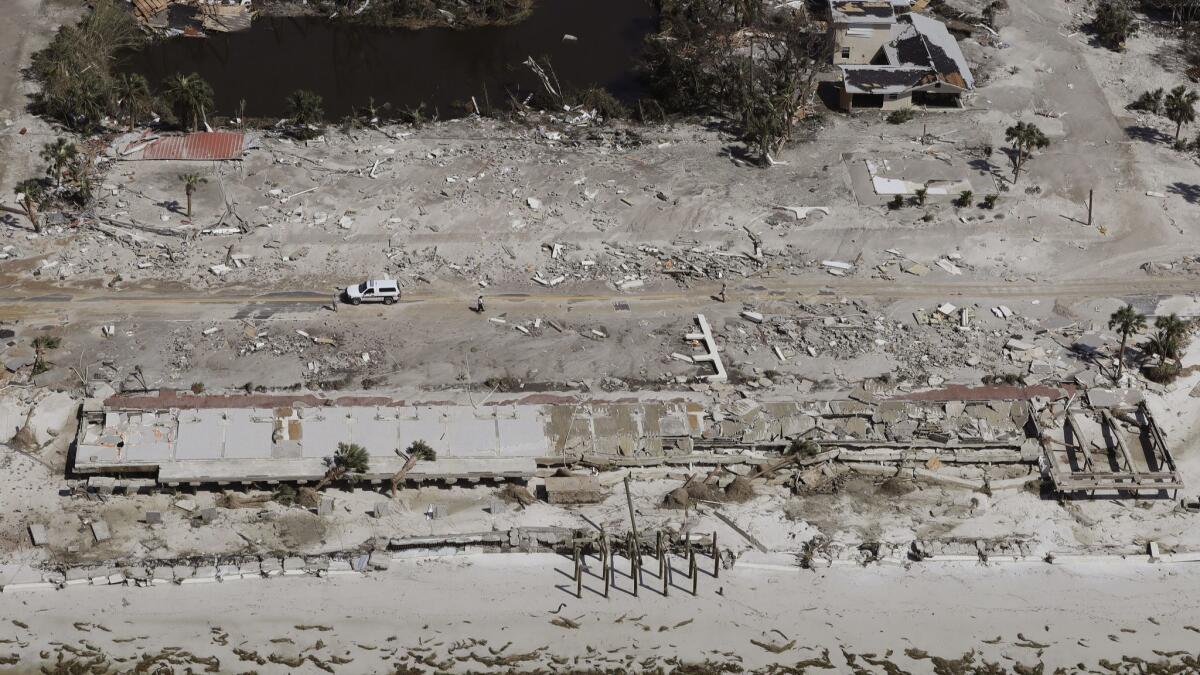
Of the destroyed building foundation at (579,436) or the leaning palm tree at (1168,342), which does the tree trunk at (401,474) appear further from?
the leaning palm tree at (1168,342)

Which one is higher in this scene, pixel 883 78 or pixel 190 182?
pixel 883 78

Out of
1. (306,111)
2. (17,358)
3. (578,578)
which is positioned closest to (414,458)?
(578,578)

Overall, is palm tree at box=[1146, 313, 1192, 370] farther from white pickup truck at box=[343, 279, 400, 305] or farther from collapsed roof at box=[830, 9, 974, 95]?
white pickup truck at box=[343, 279, 400, 305]

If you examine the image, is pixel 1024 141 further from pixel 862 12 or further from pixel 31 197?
pixel 31 197

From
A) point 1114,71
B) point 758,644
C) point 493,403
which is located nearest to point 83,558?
point 493,403

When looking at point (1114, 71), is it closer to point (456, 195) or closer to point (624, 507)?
point (456, 195)

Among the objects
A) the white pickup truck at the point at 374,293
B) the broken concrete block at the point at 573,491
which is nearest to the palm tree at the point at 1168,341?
the broken concrete block at the point at 573,491
